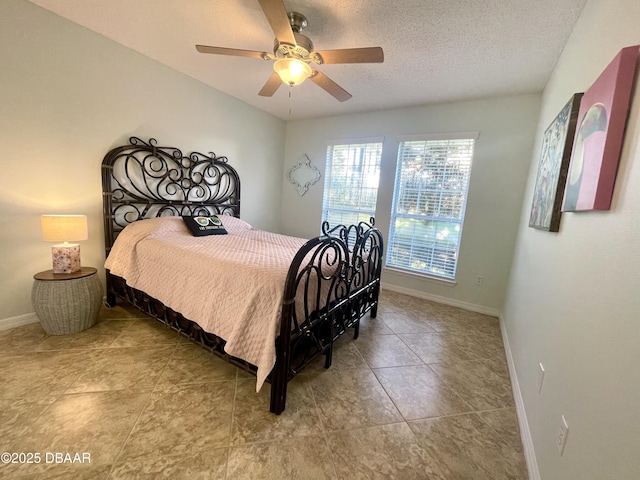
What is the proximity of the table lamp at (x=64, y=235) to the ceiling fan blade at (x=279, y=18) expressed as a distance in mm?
2059

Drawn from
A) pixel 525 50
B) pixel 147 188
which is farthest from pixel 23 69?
pixel 525 50

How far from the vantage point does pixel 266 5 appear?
52.8 inches

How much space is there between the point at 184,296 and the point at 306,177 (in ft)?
10.0

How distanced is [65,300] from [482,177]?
14.2ft

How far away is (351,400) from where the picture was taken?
165cm

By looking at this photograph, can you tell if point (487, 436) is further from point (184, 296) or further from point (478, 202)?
point (478, 202)

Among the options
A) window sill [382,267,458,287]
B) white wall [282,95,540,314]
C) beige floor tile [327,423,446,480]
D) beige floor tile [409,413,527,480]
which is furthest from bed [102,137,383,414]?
white wall [282,95,540,314]

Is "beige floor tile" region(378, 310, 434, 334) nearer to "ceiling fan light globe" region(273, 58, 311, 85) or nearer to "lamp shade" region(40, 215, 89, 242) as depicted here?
"ceiling fan light globe" region(273, 58, 311, 85)

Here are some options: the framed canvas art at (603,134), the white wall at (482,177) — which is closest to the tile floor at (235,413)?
the white wall at (482,177)

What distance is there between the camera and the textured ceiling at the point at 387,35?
5.73 feet

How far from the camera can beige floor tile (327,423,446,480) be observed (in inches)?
47.8

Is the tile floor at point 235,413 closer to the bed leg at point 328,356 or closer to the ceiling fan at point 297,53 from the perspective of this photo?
the bed leg at point 328,356

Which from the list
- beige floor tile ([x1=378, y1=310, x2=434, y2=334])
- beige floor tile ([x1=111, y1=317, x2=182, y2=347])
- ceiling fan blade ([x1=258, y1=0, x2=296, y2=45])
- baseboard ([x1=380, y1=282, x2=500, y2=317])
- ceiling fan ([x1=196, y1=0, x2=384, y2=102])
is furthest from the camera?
baseboard ([x1=380, y1=282, x2=500, y2=317])

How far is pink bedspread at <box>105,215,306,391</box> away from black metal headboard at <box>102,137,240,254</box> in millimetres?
384
